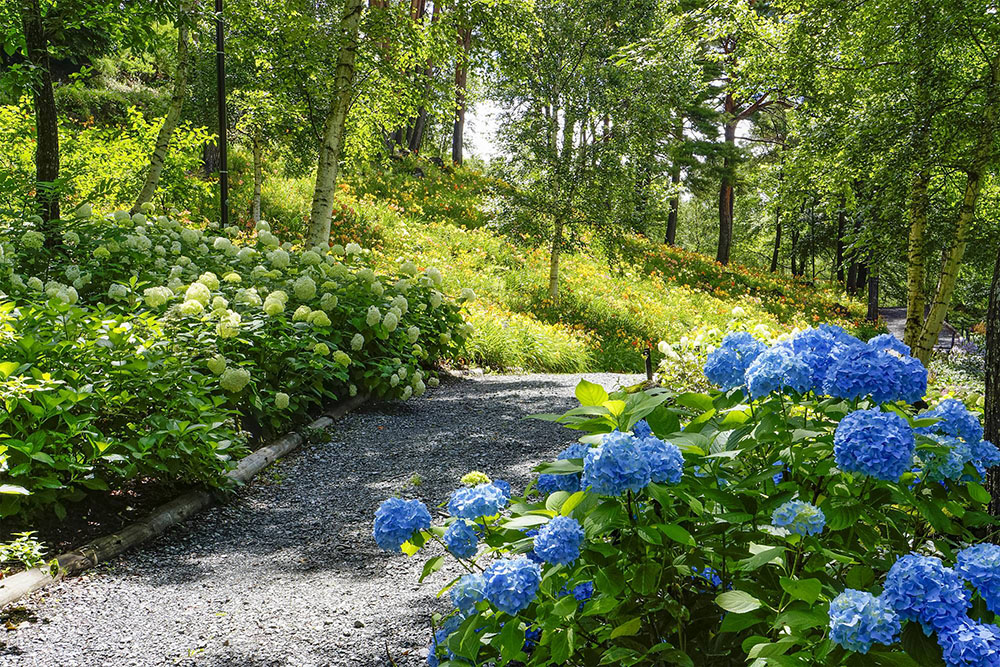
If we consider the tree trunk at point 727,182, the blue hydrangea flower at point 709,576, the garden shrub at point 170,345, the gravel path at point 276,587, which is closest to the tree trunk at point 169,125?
the garden shrub at point 170,345

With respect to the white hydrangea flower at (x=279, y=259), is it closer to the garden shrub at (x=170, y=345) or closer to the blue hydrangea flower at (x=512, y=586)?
the garden shrub at (x=170, y=345)

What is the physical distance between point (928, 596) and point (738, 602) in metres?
0.31

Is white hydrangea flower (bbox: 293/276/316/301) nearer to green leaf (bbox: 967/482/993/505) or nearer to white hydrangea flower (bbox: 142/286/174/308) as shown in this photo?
white hydrangea flower (bbox: 142/286/174/308)

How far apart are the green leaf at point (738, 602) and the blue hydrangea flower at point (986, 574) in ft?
A: 1.17

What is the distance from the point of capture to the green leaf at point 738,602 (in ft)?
3.91

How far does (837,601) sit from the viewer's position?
1.07 m

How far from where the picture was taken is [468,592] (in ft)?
4.66

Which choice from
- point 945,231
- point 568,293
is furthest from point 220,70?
point 945,231

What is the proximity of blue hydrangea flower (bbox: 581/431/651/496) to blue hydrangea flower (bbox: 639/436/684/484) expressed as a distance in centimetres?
2

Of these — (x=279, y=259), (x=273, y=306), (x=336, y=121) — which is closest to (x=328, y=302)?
(x=279, y=259)

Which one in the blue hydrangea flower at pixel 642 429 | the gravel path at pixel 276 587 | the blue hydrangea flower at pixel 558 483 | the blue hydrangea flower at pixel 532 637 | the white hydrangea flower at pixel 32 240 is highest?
the white hydrangea flower at pixel 32 240

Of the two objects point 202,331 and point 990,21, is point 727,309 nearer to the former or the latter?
point 990,21

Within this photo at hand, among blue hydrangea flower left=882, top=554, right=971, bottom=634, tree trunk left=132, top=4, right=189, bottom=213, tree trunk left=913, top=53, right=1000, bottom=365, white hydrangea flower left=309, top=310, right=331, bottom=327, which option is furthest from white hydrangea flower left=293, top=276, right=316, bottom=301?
tree trunk left=913, top=53, right=1000, bottom=365

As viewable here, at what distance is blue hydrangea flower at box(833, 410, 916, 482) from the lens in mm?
1176
